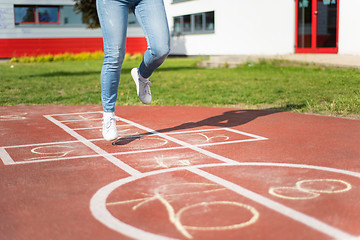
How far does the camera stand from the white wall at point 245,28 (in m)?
19.2

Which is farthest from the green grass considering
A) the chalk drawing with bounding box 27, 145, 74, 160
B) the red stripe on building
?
the red stripe on building

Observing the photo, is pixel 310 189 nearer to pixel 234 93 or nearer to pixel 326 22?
pixel 234 93

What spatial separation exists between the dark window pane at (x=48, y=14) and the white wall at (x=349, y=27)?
17.6m

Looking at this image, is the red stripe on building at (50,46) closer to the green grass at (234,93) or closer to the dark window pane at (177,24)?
the dark window pane at (177,24)

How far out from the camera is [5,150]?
4.01 m

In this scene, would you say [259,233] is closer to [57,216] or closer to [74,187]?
[57,216]

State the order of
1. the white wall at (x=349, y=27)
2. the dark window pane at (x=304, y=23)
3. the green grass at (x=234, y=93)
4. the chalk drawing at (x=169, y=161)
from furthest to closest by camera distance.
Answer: the dark window pane at (x=304, y=23), the white wall at (x=349, y=27), the green grass at (x=234, y=93), the chalk drawing at (x=169, y=161)

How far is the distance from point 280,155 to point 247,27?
18712 millimetres

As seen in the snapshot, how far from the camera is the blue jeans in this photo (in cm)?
389

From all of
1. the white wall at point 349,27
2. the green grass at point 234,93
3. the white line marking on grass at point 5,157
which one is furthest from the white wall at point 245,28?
the white line marking on grass at point 5,157

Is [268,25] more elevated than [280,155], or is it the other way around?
[268,25]

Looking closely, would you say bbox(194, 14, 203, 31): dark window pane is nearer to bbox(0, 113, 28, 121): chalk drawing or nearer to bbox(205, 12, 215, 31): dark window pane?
bbox(205, 12, 215, 31): dark window pane

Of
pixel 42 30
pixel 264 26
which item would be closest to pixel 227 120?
pixel 264 26

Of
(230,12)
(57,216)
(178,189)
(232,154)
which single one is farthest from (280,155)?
(230,12)
